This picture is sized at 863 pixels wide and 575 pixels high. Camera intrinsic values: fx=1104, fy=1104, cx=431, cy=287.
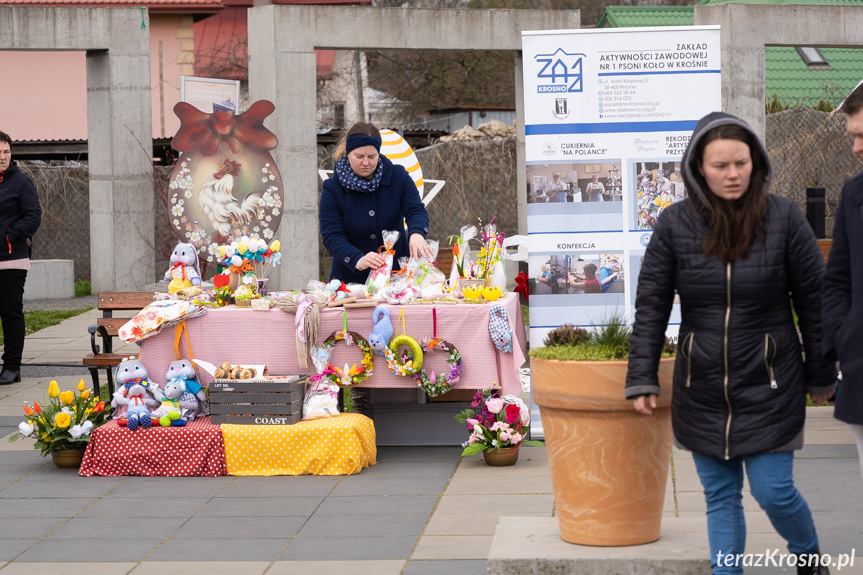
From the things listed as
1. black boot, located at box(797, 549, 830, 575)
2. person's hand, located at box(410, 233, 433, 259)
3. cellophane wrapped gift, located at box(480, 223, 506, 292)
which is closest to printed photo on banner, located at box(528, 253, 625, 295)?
cellophane wrapped gift, located at box(480, 223, 506, 292)

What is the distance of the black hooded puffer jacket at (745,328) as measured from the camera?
3.48 m

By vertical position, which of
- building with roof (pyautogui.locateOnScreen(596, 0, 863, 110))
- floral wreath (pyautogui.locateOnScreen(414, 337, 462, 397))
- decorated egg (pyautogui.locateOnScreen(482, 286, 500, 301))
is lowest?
floral wreath (pyautogui.locateOnScreen(414, 337, 462, 397))

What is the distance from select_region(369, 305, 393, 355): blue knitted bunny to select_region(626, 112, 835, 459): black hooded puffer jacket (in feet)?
8.71

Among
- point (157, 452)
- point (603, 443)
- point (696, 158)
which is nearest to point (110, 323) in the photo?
point (157, 452)

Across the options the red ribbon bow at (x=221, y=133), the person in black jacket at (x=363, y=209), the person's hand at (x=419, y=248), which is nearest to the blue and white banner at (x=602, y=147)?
the person's hand at (x=419, y=248)

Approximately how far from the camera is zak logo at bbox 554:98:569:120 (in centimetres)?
627

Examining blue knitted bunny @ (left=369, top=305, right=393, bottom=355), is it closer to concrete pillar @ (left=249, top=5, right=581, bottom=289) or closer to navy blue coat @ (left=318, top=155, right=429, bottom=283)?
navy blue coat @ (left=318, top=155, right=429, bottom=283)

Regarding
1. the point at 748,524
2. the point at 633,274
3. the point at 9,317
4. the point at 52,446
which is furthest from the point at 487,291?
the point at 9,317

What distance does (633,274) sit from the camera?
641 cm

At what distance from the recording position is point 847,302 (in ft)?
11.2

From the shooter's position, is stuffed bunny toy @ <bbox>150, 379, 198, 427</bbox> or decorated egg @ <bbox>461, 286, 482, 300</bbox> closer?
stuffed bunny toy @ <bbox>150, 379, 198, 427</bbox>

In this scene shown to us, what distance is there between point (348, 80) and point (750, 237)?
30.1m

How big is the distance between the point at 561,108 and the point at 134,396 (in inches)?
115

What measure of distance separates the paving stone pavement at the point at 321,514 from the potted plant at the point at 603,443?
0.33m
